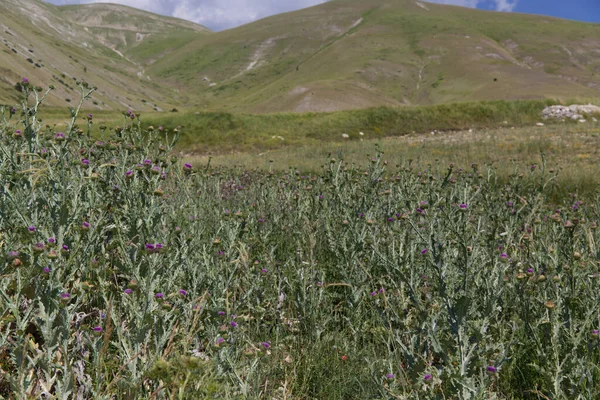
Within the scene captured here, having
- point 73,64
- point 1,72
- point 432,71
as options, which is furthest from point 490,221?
point 73,64

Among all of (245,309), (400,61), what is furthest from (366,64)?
(245,309)

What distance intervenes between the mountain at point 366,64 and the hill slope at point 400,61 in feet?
1.24

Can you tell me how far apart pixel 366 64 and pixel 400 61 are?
10.9 metres

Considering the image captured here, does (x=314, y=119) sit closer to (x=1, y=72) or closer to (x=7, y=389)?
(x=7, y=389)

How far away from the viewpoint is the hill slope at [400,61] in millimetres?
80875

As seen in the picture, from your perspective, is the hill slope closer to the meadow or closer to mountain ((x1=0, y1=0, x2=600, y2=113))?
mountain ((x1=0, y1=0, x2=600, y2=113))

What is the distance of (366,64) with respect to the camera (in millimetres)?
109250

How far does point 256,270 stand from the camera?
4250mm

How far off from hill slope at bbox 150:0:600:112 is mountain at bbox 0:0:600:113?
1.24 ft

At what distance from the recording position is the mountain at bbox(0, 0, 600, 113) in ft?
269

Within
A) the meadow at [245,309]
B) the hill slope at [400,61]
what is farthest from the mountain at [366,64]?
the meadow at [245,309]

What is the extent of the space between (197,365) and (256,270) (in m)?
2.64

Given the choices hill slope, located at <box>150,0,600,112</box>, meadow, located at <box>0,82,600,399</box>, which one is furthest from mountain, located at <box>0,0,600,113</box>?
meadow, located at <box>0,82,600,399</box>

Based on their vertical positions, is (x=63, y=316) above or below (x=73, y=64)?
below
